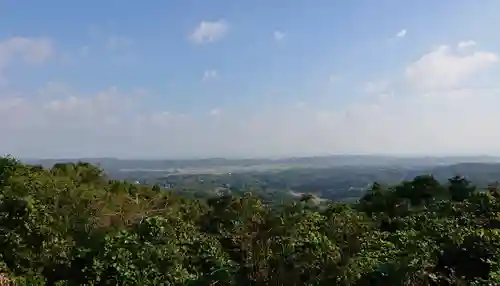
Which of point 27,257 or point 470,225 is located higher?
point 470,225

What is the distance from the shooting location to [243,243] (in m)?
14.2

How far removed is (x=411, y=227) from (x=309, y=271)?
4379 millimetres

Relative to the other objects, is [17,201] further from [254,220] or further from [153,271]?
[254,220]

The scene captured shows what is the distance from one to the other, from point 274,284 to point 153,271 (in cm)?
280

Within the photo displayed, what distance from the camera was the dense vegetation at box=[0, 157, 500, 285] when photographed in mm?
10734

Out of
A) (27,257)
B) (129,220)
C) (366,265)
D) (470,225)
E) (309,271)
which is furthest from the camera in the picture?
(129,220)

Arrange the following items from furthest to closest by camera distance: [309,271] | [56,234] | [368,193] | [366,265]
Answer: [368,193] < [56,234] < [309,271] < [366,265]

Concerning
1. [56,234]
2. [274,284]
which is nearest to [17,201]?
[56,234]

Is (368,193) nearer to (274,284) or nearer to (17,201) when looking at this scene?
(274,284)

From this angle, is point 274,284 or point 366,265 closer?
point 366,265

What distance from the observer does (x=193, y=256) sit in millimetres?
13773

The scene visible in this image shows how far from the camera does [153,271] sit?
483 inches

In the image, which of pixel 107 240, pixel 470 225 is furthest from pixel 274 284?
pixel 470 225

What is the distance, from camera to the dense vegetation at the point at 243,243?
423 inches
